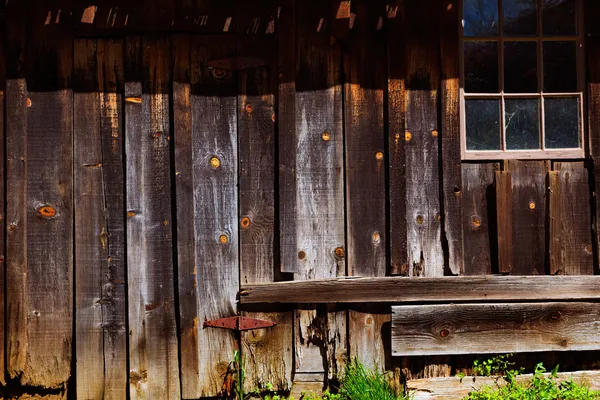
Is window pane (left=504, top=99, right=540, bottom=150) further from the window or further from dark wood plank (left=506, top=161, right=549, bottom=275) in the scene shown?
dark wood plank (left=506, top=161, right=549, bottom=275)

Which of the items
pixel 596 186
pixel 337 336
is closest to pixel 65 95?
pixel 337 336

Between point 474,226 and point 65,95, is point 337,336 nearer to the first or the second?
point 474,226

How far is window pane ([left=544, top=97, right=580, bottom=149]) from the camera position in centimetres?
447

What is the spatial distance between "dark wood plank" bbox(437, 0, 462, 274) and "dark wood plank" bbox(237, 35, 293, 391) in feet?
4.03

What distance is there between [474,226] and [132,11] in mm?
2873

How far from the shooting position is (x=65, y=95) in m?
4.17

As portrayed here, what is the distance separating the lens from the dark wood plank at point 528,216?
4.38m

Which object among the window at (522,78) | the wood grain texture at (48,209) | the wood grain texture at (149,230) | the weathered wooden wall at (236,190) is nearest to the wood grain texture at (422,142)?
the weathered wooden wall at (236,190)

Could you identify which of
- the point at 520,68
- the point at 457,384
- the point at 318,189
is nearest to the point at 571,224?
the point at 520,68

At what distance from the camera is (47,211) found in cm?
416

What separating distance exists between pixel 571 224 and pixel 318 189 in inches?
73.7

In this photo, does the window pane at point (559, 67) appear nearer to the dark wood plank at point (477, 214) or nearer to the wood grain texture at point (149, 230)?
the dark wood plank at point (477, 214)

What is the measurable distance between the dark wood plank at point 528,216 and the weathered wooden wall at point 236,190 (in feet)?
0.05

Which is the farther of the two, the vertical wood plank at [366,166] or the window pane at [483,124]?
the window pane at [483,124]
